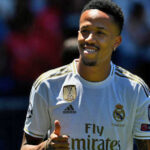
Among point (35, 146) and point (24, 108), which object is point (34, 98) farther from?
point (24, 108)

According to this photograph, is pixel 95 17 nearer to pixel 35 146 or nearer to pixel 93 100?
pixel 93 100

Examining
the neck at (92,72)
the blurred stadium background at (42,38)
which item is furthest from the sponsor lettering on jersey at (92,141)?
the blurred stadium background at (42,38)

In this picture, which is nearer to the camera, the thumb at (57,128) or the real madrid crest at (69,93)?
the thumb at (57,128)

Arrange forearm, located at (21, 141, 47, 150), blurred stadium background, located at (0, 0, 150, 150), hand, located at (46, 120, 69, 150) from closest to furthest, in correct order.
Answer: hand, located at (46, 120, 69, 150) < forearm, located at (21, 141, 47, 150) < blurred stadium background, located at (0, 0, 150, 150)

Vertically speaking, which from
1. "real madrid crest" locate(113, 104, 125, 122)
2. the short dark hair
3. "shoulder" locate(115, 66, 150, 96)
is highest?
the short dark hair

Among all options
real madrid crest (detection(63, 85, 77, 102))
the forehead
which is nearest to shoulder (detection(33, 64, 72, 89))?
real madrid crest (detection(63, 85, 77, 102))

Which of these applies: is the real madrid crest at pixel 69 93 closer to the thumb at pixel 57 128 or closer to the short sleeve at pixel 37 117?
the short sleeve at pixel 37 117

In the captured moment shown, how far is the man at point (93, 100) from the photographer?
3523 millimetres

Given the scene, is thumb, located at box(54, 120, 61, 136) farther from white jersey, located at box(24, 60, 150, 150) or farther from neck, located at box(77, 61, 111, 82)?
neck, located at box(77, 61, 111, 82)

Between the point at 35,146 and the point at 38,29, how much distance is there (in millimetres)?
4108

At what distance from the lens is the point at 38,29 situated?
739 centimetres

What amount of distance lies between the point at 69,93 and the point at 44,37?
3.87 m

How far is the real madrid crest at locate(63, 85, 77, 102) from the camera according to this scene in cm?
356

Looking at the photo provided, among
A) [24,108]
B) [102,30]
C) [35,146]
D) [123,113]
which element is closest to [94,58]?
[102,30]
